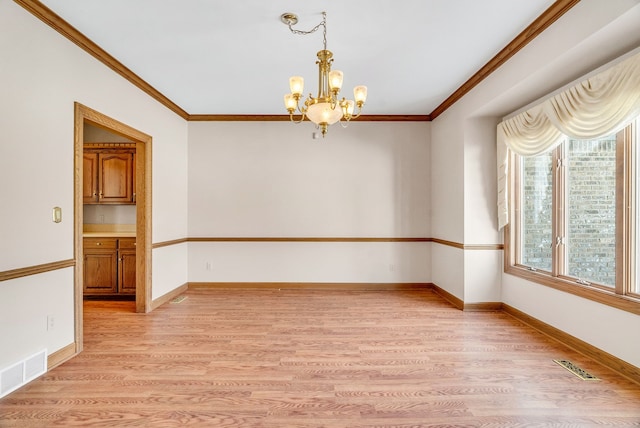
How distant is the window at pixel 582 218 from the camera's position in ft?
8.32

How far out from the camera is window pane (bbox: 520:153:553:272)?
3480 millimetres

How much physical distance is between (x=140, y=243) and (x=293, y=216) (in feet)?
7.38

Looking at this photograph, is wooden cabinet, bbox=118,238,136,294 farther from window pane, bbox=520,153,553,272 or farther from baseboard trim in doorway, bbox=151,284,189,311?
window pane, bbox=520,153,553,272

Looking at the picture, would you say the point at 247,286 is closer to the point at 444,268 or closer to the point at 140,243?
the point at 140,243

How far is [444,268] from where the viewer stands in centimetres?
479

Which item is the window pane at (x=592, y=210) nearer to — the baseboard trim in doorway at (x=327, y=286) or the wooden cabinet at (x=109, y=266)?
the baseboard trim in doorway at (x=327, y=286)

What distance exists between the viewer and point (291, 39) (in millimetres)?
2914

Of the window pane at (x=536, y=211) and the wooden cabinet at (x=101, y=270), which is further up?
the window pane at (x=536, y=211)

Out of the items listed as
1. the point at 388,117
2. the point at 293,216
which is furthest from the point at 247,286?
the point at 388,117

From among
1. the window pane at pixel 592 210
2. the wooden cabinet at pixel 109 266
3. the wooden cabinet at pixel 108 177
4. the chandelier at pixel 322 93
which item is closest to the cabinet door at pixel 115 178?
the wooden cabinet at pixel 108 177

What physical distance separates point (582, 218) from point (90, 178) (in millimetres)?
6295

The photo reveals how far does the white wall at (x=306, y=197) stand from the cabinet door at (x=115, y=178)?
0.91 metres

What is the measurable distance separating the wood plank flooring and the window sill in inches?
21.2

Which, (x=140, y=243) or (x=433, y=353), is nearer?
(x=433, y=353)
